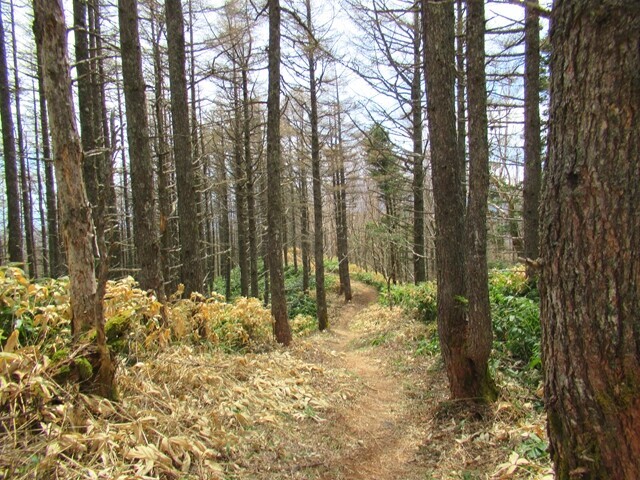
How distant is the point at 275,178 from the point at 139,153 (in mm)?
2817

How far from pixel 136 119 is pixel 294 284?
16.4 metres

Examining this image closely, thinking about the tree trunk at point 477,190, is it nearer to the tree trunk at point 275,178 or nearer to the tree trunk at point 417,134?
the tree trunk at point 275,178

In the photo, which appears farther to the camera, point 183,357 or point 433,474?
point 183,357

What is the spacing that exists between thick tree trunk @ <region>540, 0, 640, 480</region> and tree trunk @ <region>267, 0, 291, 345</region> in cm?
650

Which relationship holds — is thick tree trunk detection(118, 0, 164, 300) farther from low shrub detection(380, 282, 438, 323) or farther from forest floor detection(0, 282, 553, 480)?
low shrub detection(380, 282, 438, 323)

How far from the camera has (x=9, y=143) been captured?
1091 cm

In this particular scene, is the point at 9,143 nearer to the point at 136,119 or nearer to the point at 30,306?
the point at 136,119

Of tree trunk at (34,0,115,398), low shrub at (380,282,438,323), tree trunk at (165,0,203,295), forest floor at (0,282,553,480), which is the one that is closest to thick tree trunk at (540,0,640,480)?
forest floor at (0,282,553,480)

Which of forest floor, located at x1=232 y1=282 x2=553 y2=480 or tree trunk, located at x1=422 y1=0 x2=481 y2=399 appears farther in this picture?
tree trunk, located at x1=422 y1=0 x2=481 y2=399

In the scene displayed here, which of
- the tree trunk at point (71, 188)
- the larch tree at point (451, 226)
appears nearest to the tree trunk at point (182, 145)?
the tree trunk at point (71, 188)

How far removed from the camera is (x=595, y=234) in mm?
1490

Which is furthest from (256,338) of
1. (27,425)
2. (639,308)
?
(639,308)

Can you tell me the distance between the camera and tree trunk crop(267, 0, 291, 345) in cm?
Result: 780

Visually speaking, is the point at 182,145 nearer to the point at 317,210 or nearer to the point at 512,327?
the point at 512,327
